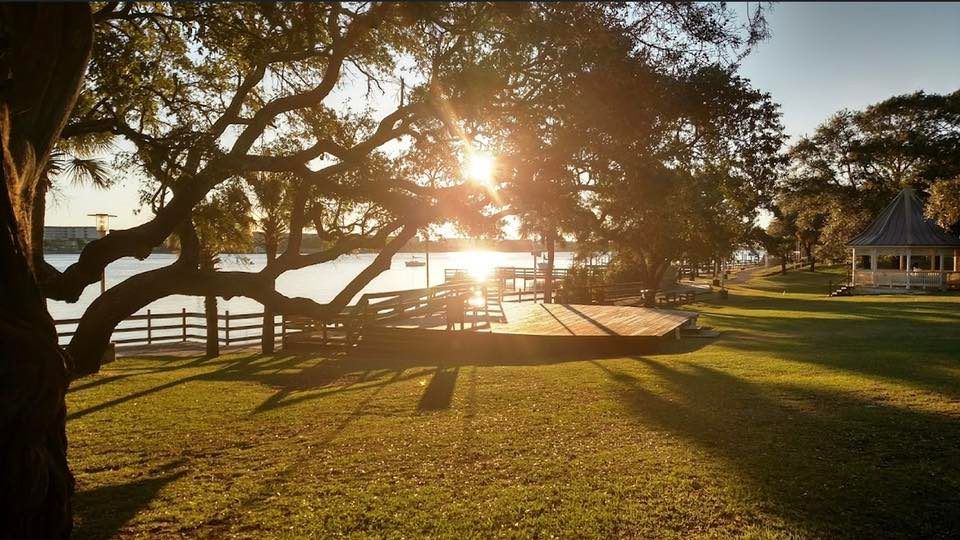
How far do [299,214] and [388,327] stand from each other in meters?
7.03

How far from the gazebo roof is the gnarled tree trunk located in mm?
46638

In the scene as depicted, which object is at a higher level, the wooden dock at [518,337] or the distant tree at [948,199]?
the distant tree at [948,199]

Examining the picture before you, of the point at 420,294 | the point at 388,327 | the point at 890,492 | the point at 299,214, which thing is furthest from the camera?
the point at 420,294

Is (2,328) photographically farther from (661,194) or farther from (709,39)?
(661,194)

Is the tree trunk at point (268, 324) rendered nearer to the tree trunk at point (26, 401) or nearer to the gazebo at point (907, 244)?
the tree trunk at point (26, 401)

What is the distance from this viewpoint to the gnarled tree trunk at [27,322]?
3822mm

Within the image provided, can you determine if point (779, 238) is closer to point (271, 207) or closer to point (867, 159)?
point (867, 159)

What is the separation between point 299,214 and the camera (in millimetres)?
11219

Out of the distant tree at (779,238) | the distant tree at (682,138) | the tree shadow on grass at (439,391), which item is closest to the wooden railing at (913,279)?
the distant tree at (779,238)

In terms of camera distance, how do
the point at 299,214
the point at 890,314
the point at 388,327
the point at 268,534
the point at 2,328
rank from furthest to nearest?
1. the point at 890,314
2. the point at 388,327
3. the point at 299,214
4. the point at 268,534
5. the point at 2,328

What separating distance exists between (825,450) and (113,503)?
7572 millimetres

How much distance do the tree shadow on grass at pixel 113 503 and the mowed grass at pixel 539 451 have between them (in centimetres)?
3

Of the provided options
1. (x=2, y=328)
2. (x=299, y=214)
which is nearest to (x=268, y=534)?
(x=2, y=328)

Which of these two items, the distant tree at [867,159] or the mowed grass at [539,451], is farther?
the distant tree at [867,159]
